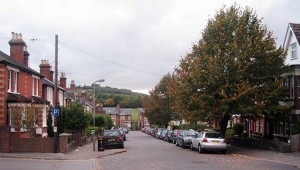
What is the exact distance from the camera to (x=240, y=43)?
30672 mm

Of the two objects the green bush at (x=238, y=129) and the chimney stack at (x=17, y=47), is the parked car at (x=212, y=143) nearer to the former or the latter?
the green bush at (x=238, y=129)

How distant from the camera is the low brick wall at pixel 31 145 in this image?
27.5 m

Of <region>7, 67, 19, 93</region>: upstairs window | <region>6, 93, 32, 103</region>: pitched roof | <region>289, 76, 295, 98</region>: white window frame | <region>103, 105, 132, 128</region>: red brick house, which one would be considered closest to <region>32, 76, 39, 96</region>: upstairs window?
<region>7, 67, 19, 93</region>: upstairs window

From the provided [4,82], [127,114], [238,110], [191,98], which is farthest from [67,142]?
[127,114]

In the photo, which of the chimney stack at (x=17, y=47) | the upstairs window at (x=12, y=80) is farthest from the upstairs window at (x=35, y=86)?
the upstairs window at (x=12, y=80)

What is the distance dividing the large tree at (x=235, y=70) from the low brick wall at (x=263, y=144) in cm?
215

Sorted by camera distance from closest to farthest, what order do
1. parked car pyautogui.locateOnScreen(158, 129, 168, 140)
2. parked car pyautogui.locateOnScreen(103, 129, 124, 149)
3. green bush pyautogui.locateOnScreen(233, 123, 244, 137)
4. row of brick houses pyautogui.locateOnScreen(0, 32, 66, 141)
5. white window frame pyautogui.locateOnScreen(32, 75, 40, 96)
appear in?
1. row of brick houses pyautogui.locateOnScreen(0, 32, 66, 141)
2. parked car pyautogui.locateOnScreen(103, 129, 124, 149)
3. white window frame pyautogui.locateOnScreen(32, 75, 40, 96)
4. green bush pyautogui.locateOnScreen(233, 123, 244, 137)
5. parked car pyautogui.locateOnScreen(158, 129, 168, 140)

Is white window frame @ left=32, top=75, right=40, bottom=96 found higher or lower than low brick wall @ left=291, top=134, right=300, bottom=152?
higher

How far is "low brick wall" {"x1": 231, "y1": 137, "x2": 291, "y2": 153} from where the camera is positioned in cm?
2748

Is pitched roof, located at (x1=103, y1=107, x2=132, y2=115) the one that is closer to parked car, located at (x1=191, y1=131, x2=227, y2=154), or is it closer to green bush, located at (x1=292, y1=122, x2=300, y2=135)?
green bush, located at (x1=292, y1=122, x2=300, y2=135)

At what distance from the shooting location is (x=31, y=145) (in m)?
27.8

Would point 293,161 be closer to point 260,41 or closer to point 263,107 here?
point 263,107

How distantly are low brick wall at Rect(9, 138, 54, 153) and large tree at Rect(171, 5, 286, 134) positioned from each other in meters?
10.4

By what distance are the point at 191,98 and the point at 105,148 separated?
897 centimetres
